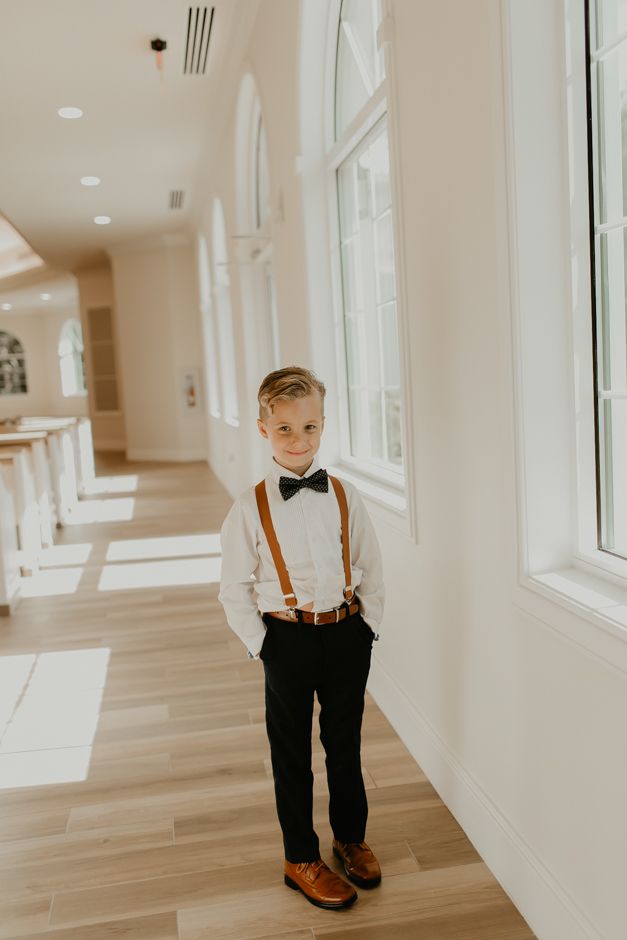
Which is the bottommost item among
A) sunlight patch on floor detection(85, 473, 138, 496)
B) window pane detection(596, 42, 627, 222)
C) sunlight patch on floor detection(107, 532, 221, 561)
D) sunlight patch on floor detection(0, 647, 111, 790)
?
sunlight patch on floor detection(0, 647, 111, 790)

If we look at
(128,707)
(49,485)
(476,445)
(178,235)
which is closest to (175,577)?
(128,707)

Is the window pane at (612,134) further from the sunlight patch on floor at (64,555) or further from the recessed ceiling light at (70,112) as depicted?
the recessed ceiling light at (70,112)

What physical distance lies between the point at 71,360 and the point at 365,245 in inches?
879

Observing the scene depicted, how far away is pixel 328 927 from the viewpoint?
6.91ft

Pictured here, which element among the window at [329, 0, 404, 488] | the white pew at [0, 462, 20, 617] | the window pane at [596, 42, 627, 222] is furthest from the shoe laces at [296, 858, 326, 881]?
the white pew at [0, 462, 20, 617]

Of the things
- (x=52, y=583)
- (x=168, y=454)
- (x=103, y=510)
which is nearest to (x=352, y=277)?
(x=52, y=583)

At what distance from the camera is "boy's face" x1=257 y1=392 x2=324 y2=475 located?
6.84 feet

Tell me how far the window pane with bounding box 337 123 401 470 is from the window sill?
5.49 feet

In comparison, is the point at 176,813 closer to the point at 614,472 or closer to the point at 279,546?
the point at 279,546

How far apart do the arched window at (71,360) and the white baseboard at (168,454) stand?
10.3 meters

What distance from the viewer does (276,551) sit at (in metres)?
2.09

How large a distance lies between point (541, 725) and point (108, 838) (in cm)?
140

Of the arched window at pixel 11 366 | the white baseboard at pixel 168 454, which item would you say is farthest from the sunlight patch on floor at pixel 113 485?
the arched window at pixel 11 366

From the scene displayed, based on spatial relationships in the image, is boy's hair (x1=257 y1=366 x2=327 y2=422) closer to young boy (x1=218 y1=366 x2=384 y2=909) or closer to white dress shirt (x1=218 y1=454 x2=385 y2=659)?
young boy (x1=218 y1=366 x2=384 y2=909)
